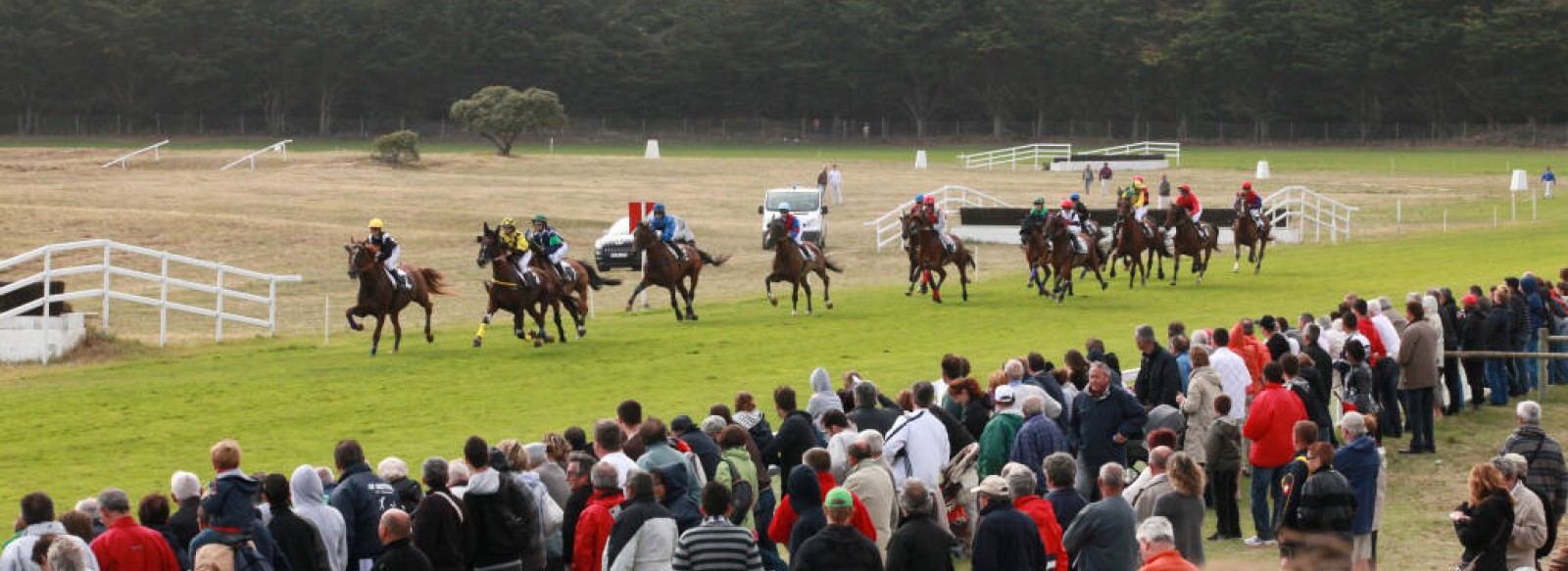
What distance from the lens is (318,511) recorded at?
9883 mm

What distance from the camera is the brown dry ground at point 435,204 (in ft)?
117

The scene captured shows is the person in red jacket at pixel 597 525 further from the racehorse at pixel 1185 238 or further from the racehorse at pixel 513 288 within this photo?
the racehorse at pixel 1185 238

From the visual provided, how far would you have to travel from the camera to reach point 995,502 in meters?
9.79

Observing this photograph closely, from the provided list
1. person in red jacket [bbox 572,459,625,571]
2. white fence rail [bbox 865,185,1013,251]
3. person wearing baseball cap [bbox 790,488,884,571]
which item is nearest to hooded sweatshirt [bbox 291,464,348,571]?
person in red jacket [bbox 572,459,625,571]

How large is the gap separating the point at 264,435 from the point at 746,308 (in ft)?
45.8

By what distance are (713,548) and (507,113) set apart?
70591mm

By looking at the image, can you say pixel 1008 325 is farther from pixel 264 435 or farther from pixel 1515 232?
pixel 1515 232

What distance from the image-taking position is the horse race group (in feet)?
80.7

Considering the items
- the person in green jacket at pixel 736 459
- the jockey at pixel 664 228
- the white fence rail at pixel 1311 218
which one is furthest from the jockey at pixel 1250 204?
the person in green jacket at pixel 736 459

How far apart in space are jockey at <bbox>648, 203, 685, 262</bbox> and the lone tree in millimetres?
49852

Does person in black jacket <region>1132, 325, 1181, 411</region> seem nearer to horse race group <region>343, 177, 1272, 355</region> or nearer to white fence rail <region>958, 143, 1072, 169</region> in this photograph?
horse race group <region>343, 177, 1272, 355</region>

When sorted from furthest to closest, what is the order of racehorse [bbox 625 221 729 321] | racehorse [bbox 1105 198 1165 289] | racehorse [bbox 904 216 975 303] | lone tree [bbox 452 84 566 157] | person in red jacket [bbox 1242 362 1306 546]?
lone tree [bbox 452 84 566 157] < racehorse [bbox 1105 198 1165 289] < racehorse [bbox 904 216 975 303] < racehorse [bbox 625 221 729 321] < person in red jacket [bbox 1242 362 1306 546]

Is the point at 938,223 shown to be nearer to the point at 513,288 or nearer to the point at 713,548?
the point at 513,288

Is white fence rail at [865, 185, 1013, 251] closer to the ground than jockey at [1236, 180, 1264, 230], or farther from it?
closer to the ground
